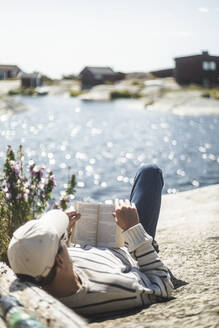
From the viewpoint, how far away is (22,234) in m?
2.46

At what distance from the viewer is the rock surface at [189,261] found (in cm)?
276

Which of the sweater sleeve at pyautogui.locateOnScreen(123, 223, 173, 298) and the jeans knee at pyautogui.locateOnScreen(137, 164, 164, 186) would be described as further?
the jeans knee at pyautogui.locateOnScreen(137, 164, 164, 186)

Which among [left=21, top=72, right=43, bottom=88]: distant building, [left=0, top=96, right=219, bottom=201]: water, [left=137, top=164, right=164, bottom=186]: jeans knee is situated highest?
[left=137, top=164, right=164, bottom=186]: jeans knee

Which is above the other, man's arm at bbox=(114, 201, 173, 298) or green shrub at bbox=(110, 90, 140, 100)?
man's arm at bbox=(114, 201, 173, 298)

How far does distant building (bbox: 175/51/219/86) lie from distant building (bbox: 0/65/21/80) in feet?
178

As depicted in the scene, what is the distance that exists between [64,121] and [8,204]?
3600cm

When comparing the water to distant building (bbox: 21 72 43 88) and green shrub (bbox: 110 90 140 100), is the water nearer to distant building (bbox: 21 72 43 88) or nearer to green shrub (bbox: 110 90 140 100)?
green shrub (bbox: 110 90 140 100)

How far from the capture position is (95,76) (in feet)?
306

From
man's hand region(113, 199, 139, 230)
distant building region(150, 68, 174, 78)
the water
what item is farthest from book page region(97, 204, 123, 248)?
distant building region(150, 68, 174, 78)

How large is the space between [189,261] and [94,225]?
157cm

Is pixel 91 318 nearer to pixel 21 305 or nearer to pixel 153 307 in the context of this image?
pixel 153 307

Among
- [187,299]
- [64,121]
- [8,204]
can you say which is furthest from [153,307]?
[64,121]

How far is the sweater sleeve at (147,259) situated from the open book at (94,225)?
0.46m

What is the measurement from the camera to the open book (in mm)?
3471
